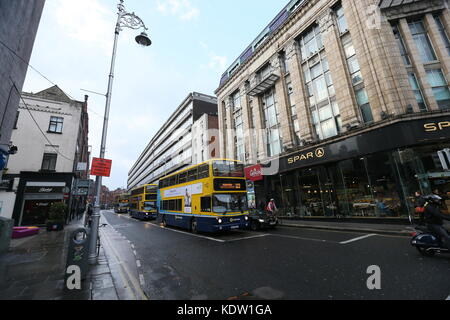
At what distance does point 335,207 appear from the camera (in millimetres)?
15141

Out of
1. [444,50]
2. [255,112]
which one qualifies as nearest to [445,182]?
[444,50]

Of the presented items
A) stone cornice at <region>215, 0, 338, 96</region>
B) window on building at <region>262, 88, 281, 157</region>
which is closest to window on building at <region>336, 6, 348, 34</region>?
stone cornice at <region>215, 0, 338, 96</region>

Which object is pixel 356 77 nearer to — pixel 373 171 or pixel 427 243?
pixel 373 171

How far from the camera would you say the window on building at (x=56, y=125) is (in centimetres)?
2067

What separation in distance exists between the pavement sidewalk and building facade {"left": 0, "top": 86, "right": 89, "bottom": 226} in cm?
1172

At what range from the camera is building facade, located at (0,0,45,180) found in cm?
782

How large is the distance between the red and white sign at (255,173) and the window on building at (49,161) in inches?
832

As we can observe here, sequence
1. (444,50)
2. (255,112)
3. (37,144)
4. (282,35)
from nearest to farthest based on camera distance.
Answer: (444,50)
(37,144)
(282,35)
(255,112)

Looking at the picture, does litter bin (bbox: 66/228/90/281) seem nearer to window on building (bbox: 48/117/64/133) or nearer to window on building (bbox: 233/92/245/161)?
window on building (bbox: 233/92/245/161)

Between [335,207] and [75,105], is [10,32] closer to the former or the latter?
[75,105]

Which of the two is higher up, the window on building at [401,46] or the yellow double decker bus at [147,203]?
the window on building at [401,46]

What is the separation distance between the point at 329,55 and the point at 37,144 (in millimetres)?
29477

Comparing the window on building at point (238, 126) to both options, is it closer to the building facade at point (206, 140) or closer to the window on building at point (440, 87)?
the building facade at point (206, 140)

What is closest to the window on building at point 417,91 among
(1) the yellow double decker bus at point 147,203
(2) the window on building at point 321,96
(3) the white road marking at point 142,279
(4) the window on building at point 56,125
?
(2) the window on building at point 321,96
